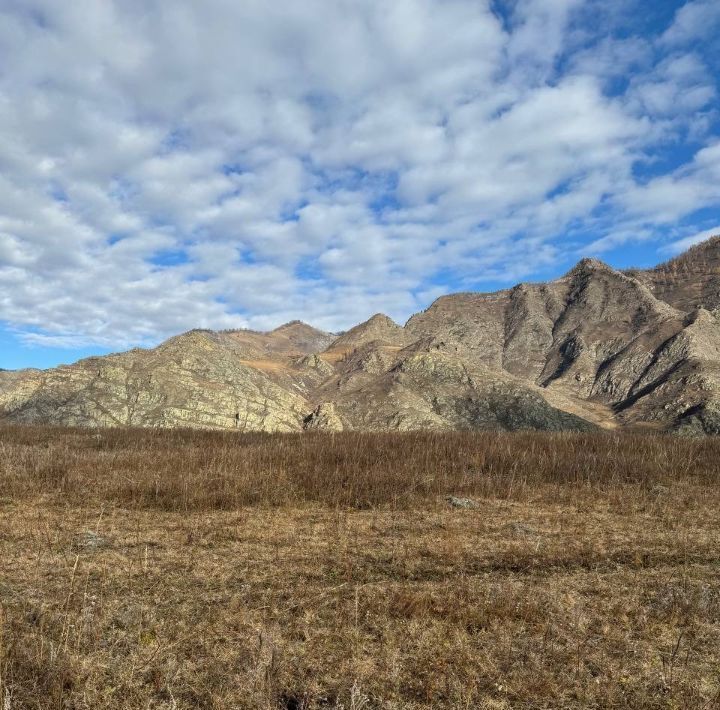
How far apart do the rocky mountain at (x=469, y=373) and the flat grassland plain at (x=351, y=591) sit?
26520mm

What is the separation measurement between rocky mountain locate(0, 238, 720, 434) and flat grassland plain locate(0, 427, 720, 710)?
87.0 feet

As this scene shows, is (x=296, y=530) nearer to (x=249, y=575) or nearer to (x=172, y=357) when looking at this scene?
(x=249, y=575)

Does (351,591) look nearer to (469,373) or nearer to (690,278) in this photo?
(469,373)

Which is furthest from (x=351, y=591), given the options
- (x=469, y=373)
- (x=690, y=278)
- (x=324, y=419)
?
(x=690, y=278)

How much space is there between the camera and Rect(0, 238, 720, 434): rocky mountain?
133 ft

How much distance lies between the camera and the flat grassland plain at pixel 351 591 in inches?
174

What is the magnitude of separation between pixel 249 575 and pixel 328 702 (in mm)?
3331

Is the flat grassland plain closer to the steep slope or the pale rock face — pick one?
the pale rock face

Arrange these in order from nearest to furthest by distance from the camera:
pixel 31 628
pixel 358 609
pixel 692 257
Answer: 1. pixel 31 628
2. pixel 358 609
3. pixel 692 257

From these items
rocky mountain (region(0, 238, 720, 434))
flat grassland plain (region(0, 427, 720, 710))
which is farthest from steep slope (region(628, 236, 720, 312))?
flat grassland plain (region(0, 427, 720, 710))

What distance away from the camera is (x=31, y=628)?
210 inches

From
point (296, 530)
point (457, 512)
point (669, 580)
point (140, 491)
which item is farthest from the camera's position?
point (140, 491)

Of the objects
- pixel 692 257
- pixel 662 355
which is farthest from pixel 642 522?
pixel 692 257

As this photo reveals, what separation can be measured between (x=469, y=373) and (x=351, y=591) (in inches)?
1864
